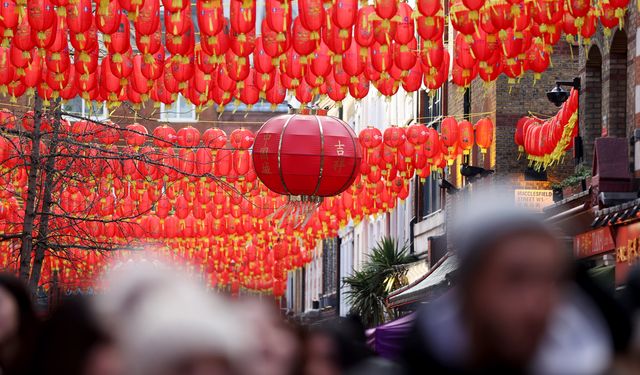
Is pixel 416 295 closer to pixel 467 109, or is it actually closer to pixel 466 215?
pixel 467 109

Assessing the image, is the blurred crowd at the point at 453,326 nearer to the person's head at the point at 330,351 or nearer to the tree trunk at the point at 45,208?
the person's head at the point at 330,351

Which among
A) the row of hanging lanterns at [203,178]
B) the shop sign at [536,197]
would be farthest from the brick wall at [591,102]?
the row of hanging lanterns at [203,178]

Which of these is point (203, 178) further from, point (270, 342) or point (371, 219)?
point (270, 342)

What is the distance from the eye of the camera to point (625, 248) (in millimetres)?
18469

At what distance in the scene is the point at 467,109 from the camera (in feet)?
102

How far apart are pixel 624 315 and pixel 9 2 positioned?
13285 millimetres

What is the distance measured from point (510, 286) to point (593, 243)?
17905 mm

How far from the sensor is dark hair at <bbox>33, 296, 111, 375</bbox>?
337 cm

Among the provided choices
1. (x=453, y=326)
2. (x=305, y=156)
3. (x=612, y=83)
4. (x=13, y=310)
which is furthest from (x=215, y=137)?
(x=453, y=326)

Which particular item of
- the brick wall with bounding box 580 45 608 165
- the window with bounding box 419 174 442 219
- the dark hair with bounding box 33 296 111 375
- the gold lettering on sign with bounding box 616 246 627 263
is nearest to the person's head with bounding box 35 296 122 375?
the dark hair with bounding box 33 296 111 375

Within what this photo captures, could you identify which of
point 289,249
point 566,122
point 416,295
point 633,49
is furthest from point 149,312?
point 289,249

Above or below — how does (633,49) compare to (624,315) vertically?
above

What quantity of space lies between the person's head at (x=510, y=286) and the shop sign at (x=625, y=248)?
15093 millimetres

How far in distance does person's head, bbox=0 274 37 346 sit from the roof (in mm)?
21576
